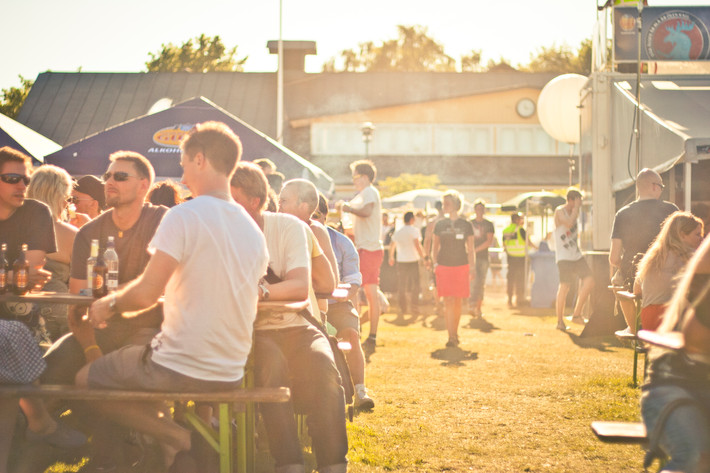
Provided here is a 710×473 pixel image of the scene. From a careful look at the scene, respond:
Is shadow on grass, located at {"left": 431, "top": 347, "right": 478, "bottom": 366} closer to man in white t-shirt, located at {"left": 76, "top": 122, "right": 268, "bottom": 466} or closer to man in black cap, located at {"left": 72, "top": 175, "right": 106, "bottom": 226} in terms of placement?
man in black cap, located at {"left": 72, "top": 175, "right": 106, "bottom": 226}

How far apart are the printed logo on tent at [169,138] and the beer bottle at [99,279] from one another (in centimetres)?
676

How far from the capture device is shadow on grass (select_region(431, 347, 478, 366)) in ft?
34.2

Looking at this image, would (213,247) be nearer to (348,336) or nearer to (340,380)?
(340,380)

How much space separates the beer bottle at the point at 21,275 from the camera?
5.32 metres

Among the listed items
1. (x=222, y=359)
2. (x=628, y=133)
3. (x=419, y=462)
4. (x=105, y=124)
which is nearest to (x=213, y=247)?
(x=222, y=359)

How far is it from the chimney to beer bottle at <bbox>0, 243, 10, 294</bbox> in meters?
33.4

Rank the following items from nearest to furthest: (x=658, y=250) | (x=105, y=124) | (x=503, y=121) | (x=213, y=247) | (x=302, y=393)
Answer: (x=213, y=247) < (x=302, y=393) < (x=658, y=250) < (x=105, y=124) < (x=503, y=121)

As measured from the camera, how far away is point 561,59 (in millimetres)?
52375

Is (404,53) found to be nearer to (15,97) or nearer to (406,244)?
(15,97)

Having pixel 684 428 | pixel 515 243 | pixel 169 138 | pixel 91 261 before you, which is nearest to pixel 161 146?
pixel 169 138

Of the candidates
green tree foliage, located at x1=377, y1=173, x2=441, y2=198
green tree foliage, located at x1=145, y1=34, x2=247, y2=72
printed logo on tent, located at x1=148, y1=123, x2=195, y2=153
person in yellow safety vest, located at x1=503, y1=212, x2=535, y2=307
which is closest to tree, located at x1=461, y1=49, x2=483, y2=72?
green tree foliage, located at x1=145, y1=34, x2=247, y2=72

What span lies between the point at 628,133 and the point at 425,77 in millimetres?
28671

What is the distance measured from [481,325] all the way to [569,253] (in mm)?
2030

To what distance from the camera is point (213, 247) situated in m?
4.17
